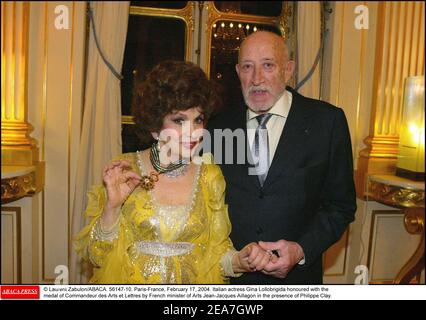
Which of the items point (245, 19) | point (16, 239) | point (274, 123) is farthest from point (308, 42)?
point (16, 239)

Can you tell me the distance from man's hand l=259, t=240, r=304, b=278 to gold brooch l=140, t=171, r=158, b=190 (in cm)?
32

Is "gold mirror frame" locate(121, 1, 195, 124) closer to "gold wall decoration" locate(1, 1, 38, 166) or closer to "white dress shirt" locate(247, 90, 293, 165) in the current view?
"gold wall decoration" locate(1, 1, 38, 166)

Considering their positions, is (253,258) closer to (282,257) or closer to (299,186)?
(282,257)

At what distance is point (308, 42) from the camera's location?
1.53 meters

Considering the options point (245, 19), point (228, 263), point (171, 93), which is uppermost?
point (245, 19)

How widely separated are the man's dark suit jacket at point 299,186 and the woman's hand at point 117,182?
11.2 inches

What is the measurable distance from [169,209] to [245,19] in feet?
3.00

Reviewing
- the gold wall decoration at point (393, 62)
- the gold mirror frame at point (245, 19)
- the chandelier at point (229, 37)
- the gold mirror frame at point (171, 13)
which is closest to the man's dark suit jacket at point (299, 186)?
the chandelier at point (229, 37)

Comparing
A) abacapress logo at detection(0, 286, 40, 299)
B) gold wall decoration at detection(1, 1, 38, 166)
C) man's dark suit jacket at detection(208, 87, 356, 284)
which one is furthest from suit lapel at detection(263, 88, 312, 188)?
gold wall decoration at detection(1, 1, 38, 166)

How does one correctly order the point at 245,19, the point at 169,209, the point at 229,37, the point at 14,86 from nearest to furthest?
the point at 169,209 < the point at 229,37 < the point at 245,19 < the point at 14,86

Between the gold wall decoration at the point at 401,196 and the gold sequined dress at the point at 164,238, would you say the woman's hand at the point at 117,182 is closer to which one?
the gold sequined dress at the point at 164,238

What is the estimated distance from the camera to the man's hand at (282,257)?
3.49 feet

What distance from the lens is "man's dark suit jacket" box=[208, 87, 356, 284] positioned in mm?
1136
